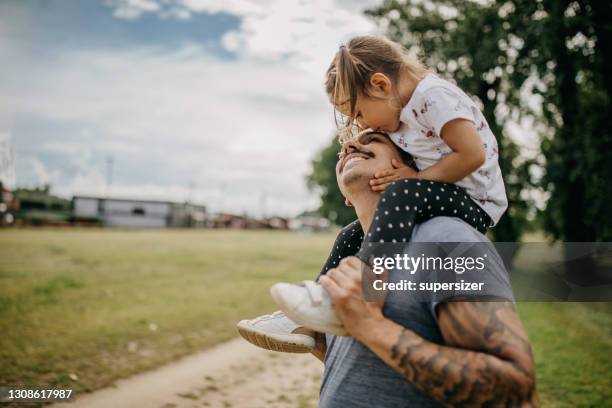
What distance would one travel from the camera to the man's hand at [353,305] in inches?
50.6

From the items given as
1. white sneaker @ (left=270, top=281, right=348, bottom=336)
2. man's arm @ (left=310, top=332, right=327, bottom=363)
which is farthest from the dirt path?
white sneaker @ (left=270, top=281, right=348, bottom=336)

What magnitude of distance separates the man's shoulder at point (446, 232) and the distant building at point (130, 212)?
55299 millimetres

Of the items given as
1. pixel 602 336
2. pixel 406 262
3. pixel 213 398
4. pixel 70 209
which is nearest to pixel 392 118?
pixel 406 262

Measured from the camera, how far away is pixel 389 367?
51.9 inches

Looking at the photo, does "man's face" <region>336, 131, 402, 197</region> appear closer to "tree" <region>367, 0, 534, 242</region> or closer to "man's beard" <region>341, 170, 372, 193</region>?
"man's beard" <region>341, 170, 372, 193</region>

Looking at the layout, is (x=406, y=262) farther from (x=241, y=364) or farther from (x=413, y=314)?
(x=241, y=364)

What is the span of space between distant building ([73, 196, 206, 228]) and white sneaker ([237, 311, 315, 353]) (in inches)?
2149

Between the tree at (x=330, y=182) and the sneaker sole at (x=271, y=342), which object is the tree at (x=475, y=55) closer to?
the sneaker sole at (x=271, y=342)

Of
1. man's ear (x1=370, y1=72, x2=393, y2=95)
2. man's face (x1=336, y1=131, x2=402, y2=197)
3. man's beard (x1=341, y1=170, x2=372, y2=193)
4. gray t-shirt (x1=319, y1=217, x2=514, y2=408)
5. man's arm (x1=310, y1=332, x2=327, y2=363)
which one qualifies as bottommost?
man's arm (x1=310, y1=332, x2=327, y2=363)

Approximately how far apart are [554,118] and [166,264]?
15781 millimetres

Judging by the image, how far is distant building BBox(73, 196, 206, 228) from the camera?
5522 cm

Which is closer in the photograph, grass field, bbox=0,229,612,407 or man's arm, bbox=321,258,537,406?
man's arm, bbox=321,258,537,406

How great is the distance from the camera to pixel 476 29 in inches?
527

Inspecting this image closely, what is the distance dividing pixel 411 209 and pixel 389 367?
0.55 metres
